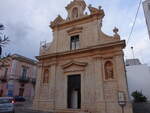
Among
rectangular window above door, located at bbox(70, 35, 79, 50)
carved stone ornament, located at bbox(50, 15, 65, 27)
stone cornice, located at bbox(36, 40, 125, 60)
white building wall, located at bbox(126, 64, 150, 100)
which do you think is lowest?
white building wall, located at bbox(126, 64, 150, 100)

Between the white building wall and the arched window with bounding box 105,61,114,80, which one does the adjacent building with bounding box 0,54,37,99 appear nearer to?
the arched window with bounding box 105,61,114,80

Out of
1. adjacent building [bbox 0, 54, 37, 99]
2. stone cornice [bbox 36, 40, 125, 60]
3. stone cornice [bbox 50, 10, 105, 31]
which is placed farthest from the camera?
adjacent building [bbox 0, 54, 37, 99]

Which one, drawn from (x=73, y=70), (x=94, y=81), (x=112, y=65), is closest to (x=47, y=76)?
(x=73, y=70)

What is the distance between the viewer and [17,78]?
72.8 ft

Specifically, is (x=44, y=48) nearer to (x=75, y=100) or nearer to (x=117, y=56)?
(x=75, y=100)

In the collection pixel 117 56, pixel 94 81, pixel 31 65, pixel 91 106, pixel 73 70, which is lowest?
pixel 91 106

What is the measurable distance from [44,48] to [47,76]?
10.3 feet

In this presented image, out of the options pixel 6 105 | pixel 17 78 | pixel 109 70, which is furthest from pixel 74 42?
pixel 17 78

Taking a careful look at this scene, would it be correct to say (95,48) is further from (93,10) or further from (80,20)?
(93,10)

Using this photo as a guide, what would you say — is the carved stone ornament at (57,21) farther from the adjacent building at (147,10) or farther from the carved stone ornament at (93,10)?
the adjacent building at (147,10)

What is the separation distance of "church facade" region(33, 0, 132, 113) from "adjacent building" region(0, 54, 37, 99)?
10.7m

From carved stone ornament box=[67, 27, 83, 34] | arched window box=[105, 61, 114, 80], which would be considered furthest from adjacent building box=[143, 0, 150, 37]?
carved stone ornament box=[67, 27, 83, 34]

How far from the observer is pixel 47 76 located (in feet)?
42.4

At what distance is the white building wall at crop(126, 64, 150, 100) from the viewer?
1716cm
